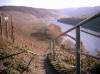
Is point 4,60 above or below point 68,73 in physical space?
above

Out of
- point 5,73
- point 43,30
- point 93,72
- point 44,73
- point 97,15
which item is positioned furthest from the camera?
point 43,30

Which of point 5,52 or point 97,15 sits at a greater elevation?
point 97,15

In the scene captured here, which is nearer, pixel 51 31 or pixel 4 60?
pixel 4 60

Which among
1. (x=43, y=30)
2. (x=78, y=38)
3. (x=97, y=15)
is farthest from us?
(x=43, y=30)

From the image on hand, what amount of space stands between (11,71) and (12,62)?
409 millimetres

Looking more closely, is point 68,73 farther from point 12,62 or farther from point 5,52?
point 5,52

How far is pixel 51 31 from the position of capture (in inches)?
845

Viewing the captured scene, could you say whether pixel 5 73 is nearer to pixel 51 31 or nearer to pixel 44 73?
pixel 44 73

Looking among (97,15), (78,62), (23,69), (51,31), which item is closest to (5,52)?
(23,69)

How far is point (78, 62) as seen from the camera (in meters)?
2.12

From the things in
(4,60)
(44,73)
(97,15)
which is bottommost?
(44,73)

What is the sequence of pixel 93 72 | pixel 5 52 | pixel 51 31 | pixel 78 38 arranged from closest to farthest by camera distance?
pixel 78 38 → pixel 93 72 → pixel 5 52 → pixel 51 31

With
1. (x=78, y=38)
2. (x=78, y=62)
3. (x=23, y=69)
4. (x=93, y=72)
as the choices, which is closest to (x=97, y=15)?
(x=78, y=38)

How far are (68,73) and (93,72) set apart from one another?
0.49 metres
